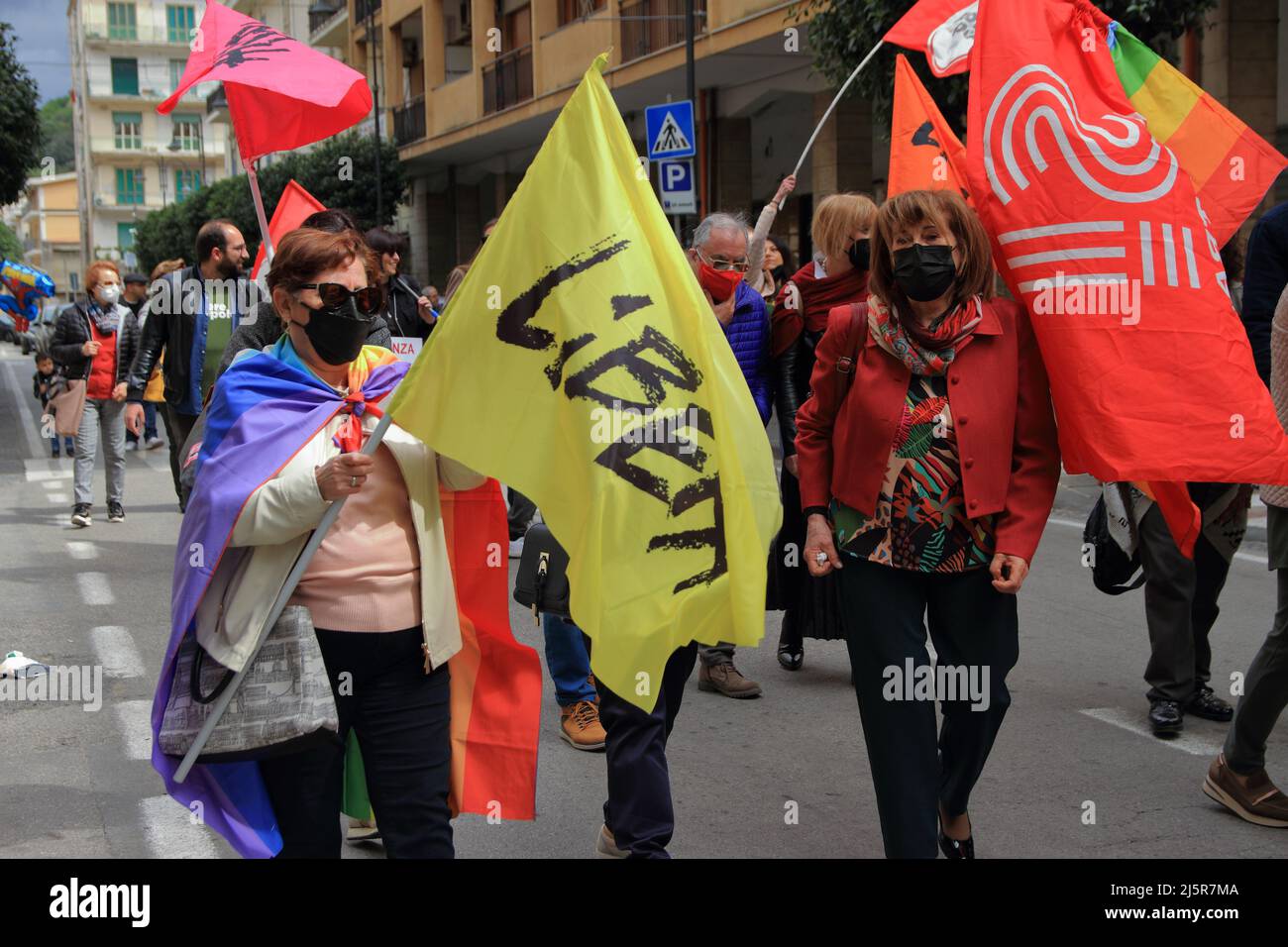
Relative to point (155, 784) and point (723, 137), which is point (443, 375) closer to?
point (155, 784)

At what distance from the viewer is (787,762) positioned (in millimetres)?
5484

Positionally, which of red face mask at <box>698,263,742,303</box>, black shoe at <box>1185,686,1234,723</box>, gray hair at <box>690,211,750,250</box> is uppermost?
gray hair at <box>690,211,750,250</box>

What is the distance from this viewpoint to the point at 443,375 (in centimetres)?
327

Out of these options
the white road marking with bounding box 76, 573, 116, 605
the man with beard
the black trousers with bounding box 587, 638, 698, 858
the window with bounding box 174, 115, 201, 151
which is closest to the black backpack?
the black trousers with bounding box 587, 638, 698, 858

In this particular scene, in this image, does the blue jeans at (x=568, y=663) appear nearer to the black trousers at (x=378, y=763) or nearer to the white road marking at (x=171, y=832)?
the white road marking at (x=171, y=832)

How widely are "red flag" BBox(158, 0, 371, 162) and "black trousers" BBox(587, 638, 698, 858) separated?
287 centimetres

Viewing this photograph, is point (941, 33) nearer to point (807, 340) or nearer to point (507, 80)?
point (807, 340)

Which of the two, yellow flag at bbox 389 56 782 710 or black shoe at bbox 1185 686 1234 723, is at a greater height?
yellow flag at bbox 389 56 782 710

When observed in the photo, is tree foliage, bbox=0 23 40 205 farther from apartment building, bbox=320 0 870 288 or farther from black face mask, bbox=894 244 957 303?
black face mask, bbox=894 244 957 303

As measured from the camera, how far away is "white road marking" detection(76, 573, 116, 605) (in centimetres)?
847

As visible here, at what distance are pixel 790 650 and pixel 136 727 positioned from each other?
9.09 ft

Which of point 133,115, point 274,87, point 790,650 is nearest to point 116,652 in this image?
point 274,87

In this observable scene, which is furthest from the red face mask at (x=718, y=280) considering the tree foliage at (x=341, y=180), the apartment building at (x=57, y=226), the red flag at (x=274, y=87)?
the apartment building at (x=57, y=226)
